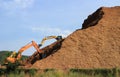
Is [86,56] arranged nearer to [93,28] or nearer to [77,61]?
[77,61]

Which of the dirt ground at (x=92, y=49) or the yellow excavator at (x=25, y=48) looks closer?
the dirt ground at (x=92, y=49)

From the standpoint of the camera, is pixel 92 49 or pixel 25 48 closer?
pixel 92 49

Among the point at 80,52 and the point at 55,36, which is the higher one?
the point at 55,36

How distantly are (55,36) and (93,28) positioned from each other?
25.2 feet

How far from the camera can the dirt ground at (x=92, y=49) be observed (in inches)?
1478

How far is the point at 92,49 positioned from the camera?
39.4 metres

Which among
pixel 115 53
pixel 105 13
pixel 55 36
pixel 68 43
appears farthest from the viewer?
pixel 55 36

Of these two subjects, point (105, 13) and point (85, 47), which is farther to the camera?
point (105, 13)

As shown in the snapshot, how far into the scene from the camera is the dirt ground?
37531mm

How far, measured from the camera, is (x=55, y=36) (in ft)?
161

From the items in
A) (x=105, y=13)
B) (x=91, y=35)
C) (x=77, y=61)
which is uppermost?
(x=105, y=13)

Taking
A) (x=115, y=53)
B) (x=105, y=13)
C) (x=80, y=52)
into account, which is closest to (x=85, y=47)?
(x=80, y=52)

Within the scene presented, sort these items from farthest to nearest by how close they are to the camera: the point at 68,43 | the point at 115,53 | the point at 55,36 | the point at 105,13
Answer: the point at 55,36, the point at 105,13, the point at 68,43, the point at 115,53

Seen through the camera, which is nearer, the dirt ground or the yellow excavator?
the dirt ground
